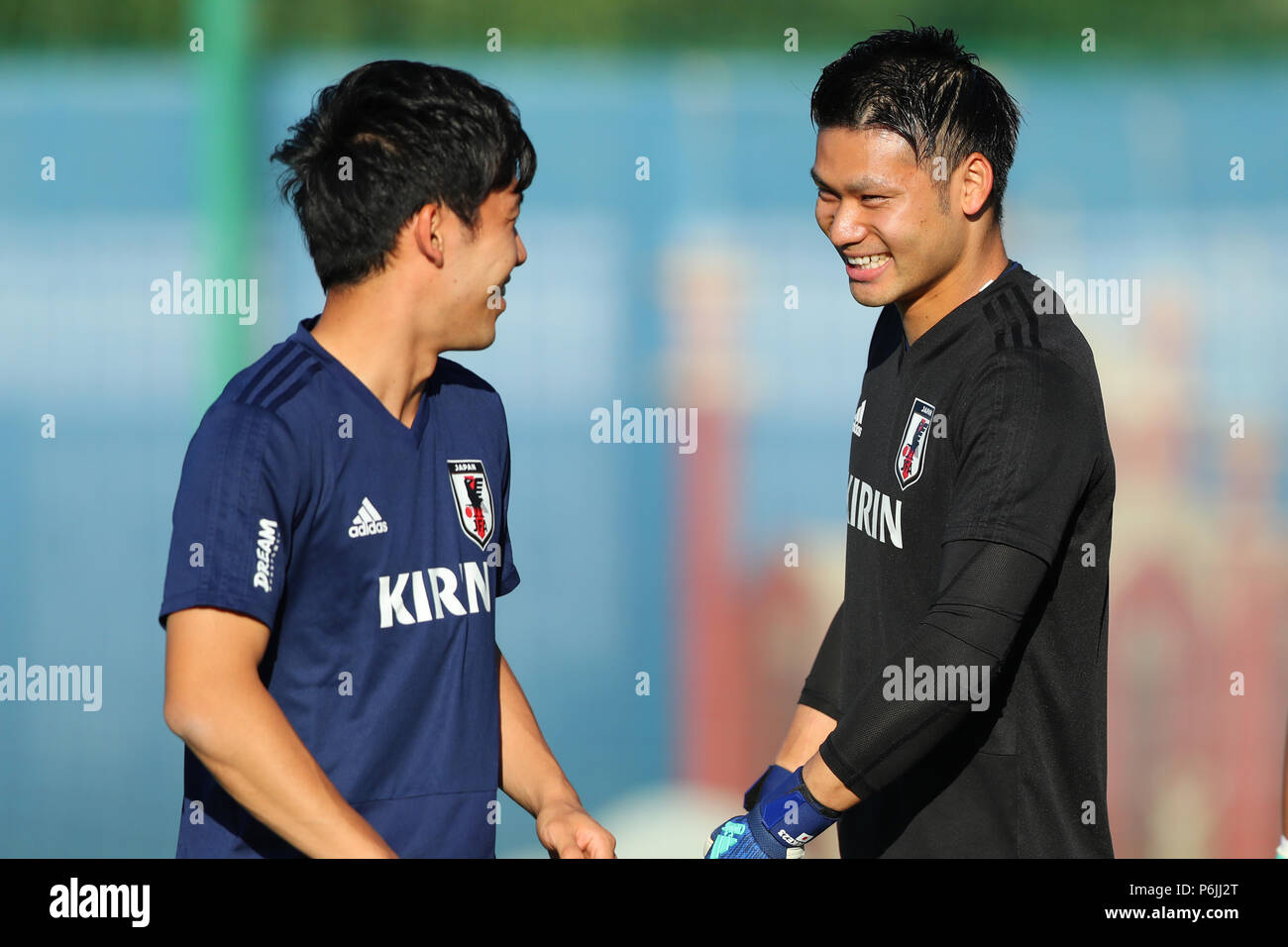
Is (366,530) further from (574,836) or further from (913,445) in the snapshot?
(913,445)

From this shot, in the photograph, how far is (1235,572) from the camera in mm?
3650

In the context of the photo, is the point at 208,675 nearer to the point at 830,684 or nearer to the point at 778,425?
the point at 830,684

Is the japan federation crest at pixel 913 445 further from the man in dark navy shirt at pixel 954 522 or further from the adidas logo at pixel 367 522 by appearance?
the adidas logo at pixel 367 522

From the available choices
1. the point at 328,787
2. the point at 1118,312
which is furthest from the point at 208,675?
the point at 1118,312

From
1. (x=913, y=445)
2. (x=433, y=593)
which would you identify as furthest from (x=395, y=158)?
(x=913, y=445)

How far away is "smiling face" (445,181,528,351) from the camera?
1736 mm

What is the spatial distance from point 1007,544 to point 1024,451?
0.15 m

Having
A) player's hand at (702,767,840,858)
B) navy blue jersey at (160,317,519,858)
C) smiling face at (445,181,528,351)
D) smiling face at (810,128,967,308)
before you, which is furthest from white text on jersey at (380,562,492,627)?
smiling face at (810,128,967,308)

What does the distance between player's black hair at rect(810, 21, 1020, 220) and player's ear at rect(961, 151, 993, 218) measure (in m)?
0.02

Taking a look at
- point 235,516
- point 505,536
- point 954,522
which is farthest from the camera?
point 505,536

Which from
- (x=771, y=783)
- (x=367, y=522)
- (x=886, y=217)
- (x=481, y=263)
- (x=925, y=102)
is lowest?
(x=771, y=783)

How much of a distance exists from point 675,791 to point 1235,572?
5.89ft

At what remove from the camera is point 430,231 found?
5.62ft

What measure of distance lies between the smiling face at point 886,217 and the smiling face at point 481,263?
0.59 meters
